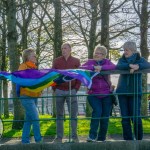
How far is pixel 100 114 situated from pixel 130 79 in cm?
88

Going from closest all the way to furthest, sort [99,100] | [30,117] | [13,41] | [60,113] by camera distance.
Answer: [99,100] < [30,117] < [60,113] < [13,41]

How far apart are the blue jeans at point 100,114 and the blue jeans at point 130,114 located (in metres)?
0.28

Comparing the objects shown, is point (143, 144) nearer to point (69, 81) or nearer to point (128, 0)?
point (69, 81)

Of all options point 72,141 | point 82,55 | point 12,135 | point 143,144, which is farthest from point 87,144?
point 82,55

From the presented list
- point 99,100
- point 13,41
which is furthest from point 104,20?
point 99,100

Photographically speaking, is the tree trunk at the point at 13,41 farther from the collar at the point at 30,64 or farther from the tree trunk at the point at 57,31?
the collar at the point at 30,64

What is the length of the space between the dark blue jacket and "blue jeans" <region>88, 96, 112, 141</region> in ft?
1.20

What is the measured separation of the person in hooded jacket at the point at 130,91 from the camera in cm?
918

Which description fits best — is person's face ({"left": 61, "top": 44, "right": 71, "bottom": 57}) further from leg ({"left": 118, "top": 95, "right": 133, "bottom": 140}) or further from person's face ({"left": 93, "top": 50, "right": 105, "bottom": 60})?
leg ({"left": 118, "top": 95, "right": 133, "bottom": 140})

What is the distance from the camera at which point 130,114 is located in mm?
9422

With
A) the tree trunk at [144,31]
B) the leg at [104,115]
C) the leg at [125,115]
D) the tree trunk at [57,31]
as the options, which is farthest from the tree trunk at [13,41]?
the leg at [125,115]

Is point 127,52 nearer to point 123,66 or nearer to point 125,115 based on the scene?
point 123,66

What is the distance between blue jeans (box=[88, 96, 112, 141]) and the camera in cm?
945

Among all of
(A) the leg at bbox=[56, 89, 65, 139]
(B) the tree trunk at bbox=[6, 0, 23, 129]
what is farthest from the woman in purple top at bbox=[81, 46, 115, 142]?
(B) the tree trunk at bbox=[6, 0, 23, 129]
